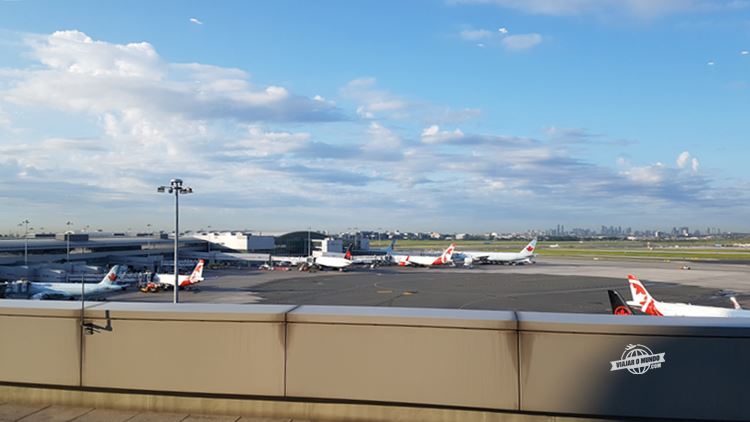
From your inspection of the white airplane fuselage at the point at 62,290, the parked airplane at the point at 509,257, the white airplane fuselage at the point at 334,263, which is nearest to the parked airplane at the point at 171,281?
the white airplane fuselage at the point at 62,290

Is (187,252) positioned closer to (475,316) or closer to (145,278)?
(145,278)

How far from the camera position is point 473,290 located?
2539 inches

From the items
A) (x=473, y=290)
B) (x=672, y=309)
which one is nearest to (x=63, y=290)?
(x=473, y=290)

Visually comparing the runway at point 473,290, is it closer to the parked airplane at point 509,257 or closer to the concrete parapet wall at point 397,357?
the parked airplane at point 509,257

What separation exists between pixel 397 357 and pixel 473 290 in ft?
197

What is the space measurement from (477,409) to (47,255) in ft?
331

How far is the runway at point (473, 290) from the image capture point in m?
52.8

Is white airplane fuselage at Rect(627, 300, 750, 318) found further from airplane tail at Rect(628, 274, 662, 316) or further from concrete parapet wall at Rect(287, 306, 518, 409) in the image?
concrete parapet wall at Rect(287, 306, 518, 409)

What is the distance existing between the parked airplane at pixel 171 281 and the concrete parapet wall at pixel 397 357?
58136 millimetres

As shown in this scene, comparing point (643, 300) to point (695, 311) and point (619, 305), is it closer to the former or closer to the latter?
point (695, 311)

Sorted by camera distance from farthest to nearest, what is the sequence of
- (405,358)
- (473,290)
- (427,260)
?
(427,260) < (473,290) < (405,358)

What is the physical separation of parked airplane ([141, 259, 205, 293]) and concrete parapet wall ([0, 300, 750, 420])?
5814cm

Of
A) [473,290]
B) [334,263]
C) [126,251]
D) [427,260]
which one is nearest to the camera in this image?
[473,290]

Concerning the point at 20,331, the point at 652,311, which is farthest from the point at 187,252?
the point at 20,331
